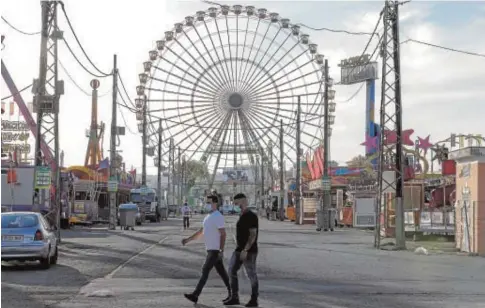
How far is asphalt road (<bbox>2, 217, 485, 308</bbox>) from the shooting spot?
43.6ft

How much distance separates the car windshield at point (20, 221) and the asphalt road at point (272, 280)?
1.04 meters

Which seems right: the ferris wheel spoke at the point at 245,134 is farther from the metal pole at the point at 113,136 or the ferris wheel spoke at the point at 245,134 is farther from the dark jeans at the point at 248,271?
the dark jeans at the point at 248,271

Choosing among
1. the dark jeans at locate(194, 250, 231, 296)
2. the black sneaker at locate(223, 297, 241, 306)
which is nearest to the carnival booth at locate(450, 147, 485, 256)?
the dark jeans at locate(194, 250, 231, 296)

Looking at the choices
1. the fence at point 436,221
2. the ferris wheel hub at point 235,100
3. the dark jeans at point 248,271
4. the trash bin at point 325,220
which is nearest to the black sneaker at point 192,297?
the dark jeans at point 248,271

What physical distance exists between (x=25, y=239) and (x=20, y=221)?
2.48 feet

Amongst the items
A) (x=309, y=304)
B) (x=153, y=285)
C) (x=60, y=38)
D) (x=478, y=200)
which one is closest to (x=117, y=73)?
(x=60, y=38)

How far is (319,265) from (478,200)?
7657mm

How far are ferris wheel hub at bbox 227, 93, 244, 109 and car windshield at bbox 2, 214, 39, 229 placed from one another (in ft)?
190

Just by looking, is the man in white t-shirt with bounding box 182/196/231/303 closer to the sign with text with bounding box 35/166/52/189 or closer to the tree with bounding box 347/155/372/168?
the sign with text with bounding box 35/166/52/189

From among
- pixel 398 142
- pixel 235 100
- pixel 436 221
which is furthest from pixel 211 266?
pixel 235 100

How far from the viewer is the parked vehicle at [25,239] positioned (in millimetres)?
19734

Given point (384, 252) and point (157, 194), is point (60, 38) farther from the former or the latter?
point (157, 194)

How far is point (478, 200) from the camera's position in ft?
87.4

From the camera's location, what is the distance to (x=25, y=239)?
19.8 metres
